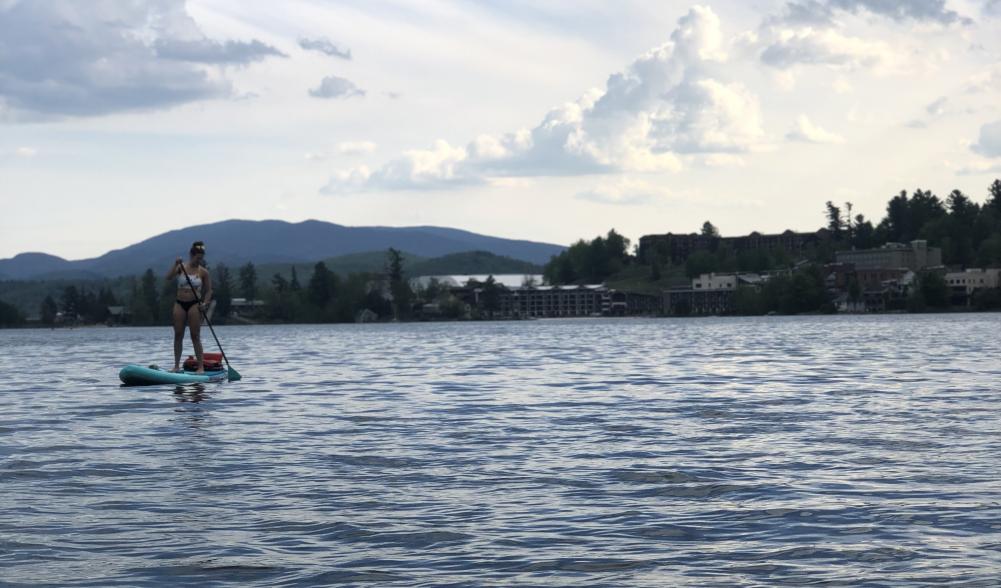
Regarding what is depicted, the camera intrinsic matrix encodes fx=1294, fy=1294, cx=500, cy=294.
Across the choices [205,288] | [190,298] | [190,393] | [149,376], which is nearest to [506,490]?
[190,393]

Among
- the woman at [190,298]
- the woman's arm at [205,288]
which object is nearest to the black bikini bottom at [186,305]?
the woman at [190,298]

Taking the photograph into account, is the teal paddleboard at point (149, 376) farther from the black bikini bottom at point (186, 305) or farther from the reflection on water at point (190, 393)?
the black bikini bottom at point (186, 305)

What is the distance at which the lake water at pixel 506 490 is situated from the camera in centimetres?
1074

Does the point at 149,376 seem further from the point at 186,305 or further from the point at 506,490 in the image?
the point at 506,490

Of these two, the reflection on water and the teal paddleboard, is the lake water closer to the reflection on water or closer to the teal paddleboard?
the reflection on water

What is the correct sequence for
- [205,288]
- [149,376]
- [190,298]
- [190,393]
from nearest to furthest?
[190,393]
[190,298]
[149,376]
[205,288]

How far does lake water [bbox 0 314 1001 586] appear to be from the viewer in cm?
1074

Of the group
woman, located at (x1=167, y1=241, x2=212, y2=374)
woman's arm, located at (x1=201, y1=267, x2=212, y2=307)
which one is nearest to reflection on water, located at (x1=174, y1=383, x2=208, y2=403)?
woman, located at (x1=167, y1=241, x2=212, y2=374)

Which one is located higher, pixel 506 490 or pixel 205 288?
pixel 205 288

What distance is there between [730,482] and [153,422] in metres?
11.8

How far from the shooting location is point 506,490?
569 inches

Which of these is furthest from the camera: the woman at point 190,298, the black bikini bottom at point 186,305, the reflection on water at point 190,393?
the black bikini bottom at point 186,305

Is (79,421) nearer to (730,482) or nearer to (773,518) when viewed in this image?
(730,482)

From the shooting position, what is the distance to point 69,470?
54.0 feet
